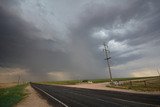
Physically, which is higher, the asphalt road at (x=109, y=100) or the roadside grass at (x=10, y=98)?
the roadside grass at (x=10, y=98)

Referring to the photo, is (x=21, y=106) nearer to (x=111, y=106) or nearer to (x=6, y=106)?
(x=6, y=106)

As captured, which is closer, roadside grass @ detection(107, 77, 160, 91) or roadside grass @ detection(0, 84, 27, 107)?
roadside grass @ detection(0, 84, 27, 107)

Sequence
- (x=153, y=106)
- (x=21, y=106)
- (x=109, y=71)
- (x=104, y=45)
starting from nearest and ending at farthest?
1. (x=153, y=106)
2. (x=21, y=106)
3. (x=109, y=71)
4. (x=104, y=45)

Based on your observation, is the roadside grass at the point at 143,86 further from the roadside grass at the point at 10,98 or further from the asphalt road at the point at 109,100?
the roadside grass at the point at 10,98

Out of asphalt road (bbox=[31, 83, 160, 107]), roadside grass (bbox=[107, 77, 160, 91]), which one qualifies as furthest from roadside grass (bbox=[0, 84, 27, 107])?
roadside grass (bbox=[107, 77, 160, 91])

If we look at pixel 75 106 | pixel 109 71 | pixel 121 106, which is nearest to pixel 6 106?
pixel 75 106

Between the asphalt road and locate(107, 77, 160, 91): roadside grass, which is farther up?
locate(107, 77, 160, 91): roadside grass

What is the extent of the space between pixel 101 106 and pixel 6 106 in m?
12.3

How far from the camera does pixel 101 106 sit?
1437cm

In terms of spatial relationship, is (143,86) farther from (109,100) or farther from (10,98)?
(10,98)

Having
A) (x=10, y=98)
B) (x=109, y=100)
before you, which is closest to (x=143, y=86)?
(x=109, y=100)

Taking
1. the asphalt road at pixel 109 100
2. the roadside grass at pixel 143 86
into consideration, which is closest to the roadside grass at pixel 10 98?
the asphalt road at pixel 109 100

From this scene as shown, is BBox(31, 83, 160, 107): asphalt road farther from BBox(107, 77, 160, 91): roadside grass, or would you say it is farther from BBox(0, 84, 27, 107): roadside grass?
BBox(107, 77, 160, 91): roadside grass

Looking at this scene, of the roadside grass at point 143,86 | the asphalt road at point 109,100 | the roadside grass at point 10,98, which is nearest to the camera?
the asphalt road at point 109,100
